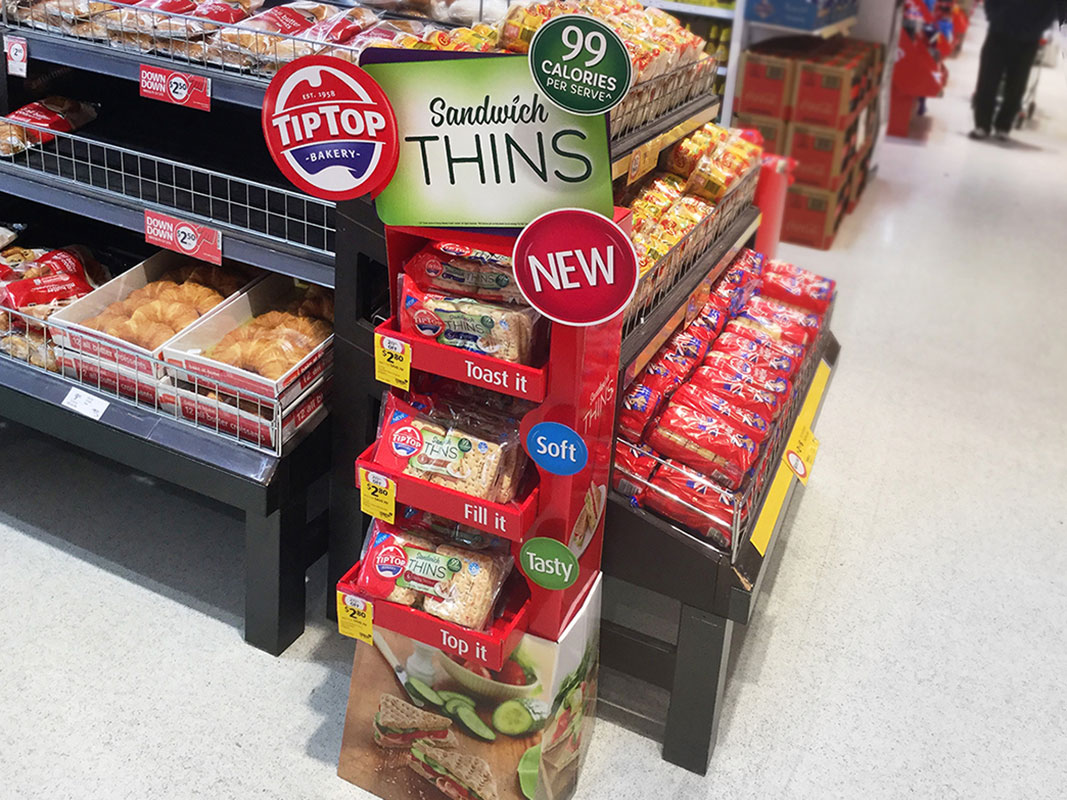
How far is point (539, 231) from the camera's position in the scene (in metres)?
1.70

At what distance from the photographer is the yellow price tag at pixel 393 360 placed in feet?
6.36

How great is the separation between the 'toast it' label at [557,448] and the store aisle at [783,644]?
766 millimetres

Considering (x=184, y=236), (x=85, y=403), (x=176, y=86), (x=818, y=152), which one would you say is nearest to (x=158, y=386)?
(x=85, y=403)

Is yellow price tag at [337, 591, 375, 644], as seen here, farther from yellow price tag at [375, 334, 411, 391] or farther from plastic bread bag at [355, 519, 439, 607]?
yellow price tag at [375, 334, 411, 391]

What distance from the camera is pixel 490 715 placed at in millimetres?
2031

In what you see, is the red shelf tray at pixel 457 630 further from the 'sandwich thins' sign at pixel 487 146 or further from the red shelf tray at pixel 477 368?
the 'sandwich thins' sign at pixel 487 146

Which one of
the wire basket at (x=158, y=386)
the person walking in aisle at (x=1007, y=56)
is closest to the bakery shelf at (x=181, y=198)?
the wire basket at (x=158, y=386)

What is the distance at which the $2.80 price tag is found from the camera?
1.99 metres

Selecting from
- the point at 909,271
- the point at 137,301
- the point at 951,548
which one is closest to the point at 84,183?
the point at 137,301

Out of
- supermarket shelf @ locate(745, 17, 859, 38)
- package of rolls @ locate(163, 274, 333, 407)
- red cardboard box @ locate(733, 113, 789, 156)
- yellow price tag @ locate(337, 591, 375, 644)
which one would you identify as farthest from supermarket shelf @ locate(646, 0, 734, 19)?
yellow price tag @ locate(337, 591, 375, 644)

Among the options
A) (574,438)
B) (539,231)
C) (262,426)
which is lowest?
(262,426)

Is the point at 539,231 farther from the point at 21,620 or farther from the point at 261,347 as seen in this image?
the point at 21,620

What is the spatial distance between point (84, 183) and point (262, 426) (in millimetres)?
808

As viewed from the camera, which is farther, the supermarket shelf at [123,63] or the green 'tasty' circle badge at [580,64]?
the supermarket shelf at [123,63]
